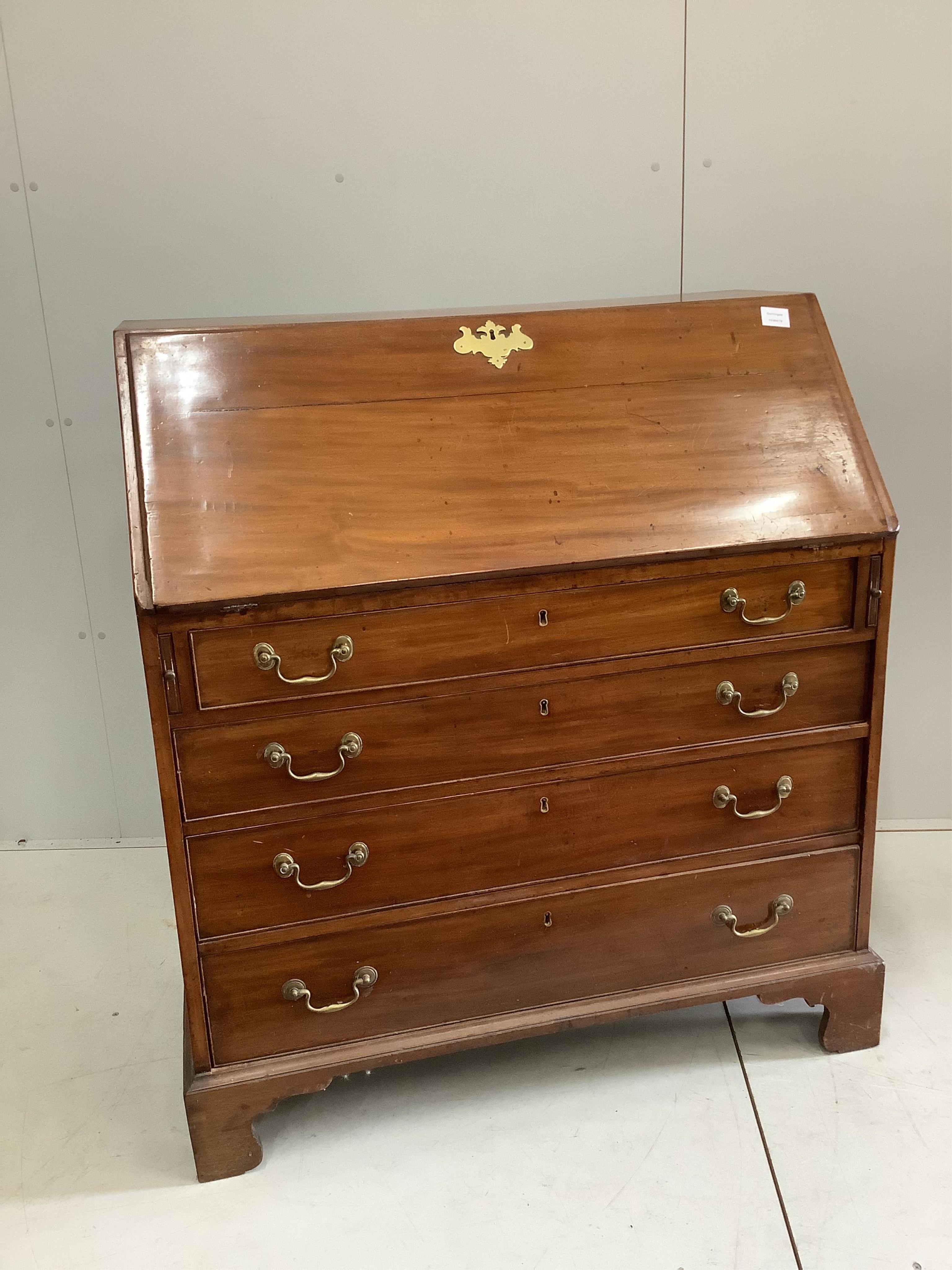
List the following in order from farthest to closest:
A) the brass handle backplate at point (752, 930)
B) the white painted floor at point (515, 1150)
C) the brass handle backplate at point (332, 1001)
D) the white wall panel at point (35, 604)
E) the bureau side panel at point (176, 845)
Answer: the white wall panel at point (35, 604)
the brass handle backplate at point (752, 930)
the brass handle backplate at point (332, 1001)
the white painted floor at point (515, 1150)
the bureau side panel at point (176, 845)

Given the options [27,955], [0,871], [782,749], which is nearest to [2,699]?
[0,871]

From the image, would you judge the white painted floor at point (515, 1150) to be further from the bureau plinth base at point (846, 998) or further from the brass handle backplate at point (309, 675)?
the brass handle backplate at point (309, 675)

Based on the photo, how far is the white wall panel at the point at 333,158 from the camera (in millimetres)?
2354

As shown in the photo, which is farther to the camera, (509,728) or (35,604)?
(35,604)

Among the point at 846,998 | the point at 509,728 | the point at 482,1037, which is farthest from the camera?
the point at 846,998

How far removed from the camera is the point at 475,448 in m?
1.79

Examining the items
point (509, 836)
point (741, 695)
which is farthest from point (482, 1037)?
point (741, 695)

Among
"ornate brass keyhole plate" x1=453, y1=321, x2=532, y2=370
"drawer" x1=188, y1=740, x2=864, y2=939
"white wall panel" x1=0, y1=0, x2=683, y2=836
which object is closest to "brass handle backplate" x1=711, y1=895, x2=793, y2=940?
"drawer" x1=188, y1=740, x2=864, y2=939

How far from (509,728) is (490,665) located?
0.12 m

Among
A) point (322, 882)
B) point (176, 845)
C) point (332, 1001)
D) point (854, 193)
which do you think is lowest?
point (332, 1001)

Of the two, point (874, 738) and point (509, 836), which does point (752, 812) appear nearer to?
point (874, 738)

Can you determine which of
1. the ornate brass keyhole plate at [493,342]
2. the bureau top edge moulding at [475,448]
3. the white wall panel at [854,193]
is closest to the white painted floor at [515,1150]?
the bureau top edge moulding at [475,448]

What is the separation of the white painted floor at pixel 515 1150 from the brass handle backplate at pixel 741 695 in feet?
2.41

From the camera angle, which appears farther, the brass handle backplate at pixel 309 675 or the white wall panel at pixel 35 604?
the white wall panel at pixel 35 604
